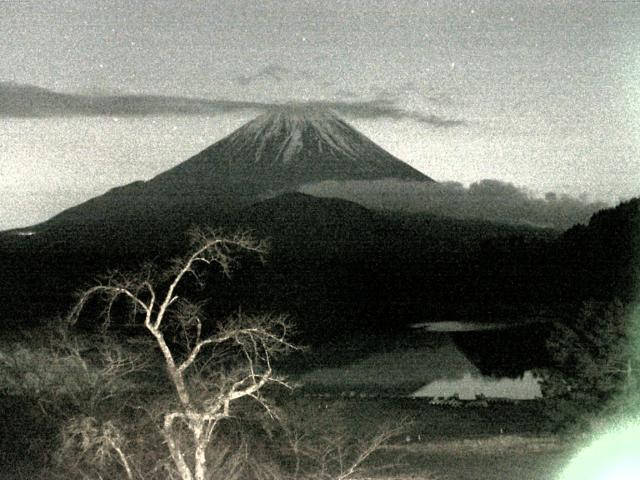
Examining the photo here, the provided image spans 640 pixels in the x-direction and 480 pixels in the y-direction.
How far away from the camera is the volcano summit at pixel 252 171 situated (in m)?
91.1

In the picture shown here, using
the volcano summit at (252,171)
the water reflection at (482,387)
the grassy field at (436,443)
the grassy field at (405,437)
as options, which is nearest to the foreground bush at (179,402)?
the grassy field at (405,437)

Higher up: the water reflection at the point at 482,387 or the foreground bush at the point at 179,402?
the foreground bush at the point at 179,402

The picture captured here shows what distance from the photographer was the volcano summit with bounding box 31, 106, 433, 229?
91.1 m

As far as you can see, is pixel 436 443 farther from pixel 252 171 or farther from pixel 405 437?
pixel 252 171

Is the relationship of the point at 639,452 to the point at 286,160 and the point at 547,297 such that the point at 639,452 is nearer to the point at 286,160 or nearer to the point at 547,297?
the point at 547,297

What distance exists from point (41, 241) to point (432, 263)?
3718 cm

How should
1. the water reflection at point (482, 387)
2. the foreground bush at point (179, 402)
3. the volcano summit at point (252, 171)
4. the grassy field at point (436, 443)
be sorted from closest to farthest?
the foreground bush at point (179, 402) → the grassy field at point (436, 443) → the water reflection at point (482, 387) → the volcano summit at point (252, 171)

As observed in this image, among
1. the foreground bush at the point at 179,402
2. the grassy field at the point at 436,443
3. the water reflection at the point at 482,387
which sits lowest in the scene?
the water reflection at the point at 482,387

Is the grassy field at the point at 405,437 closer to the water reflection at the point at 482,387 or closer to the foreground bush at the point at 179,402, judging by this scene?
the foreground bush at the point at 179,402

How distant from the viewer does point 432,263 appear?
79.2 meters

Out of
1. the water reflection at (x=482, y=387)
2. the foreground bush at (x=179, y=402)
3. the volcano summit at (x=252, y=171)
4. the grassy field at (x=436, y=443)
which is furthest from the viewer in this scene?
the volcano summit at (x=252, y=171)

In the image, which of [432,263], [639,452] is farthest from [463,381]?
[432,263]

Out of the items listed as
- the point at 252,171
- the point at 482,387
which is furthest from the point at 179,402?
the point at 252,171

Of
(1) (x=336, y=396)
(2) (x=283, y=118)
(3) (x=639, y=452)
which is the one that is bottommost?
(1) (x=336, y=396)
